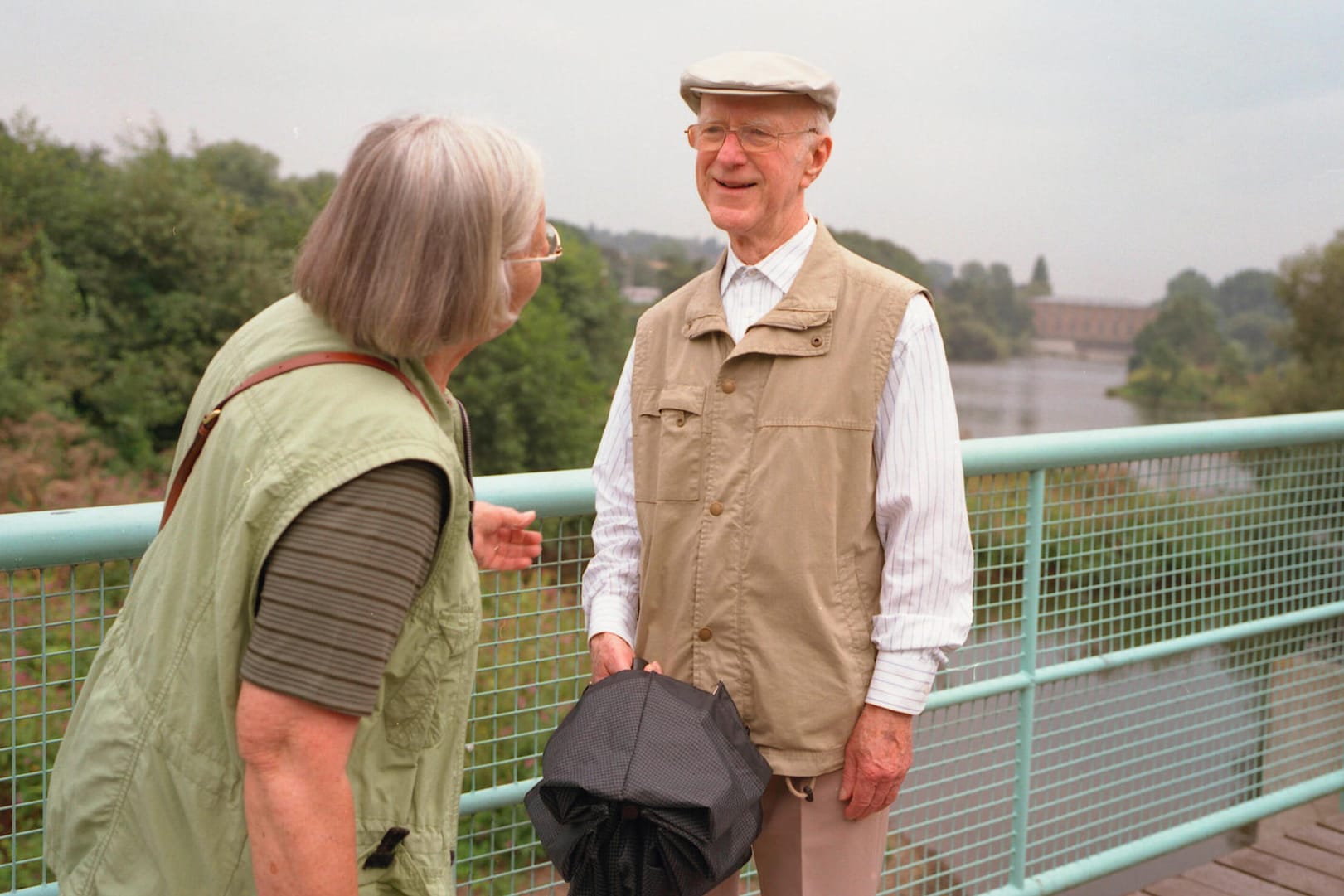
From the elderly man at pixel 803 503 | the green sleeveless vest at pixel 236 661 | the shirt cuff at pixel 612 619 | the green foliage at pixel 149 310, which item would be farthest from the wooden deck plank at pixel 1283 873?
the green foliage at pixel 149 310

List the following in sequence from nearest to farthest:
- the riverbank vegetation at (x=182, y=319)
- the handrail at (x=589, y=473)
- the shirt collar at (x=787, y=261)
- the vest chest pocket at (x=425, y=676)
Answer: the vest chest pocket at (x=425, y=676)
the handrail at (x=589, y=473)
the shirt collar at (x=787, y=261)
the riverbank vegetation at (x=182, y=319)

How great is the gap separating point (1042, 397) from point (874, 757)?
3689 centimetres

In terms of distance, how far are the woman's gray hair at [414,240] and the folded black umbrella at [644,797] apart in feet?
2.25

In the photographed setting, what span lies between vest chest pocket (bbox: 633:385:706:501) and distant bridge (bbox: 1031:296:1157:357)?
3714 cm

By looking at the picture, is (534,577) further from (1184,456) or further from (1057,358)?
(1057,358)

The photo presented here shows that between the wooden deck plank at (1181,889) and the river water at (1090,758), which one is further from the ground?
the river water at (1090,758)

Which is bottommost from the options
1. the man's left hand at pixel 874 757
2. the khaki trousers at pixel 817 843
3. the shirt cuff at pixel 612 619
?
the khaki trousers at pixel 817 843

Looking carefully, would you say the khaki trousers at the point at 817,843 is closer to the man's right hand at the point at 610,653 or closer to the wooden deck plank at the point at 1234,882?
the man's right hand at the point at 610,653

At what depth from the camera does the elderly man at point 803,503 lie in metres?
1.95

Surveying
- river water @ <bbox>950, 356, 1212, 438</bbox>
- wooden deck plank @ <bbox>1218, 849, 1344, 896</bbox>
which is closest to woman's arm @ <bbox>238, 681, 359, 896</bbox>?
wooden deck plank @ <bbox>1218, 849, 1344, 896</bbox>

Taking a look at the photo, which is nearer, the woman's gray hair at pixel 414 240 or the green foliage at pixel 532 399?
the woman's gray hair at pixel 414 240

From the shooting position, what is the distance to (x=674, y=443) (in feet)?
6.66

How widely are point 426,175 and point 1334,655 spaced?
3.60 m

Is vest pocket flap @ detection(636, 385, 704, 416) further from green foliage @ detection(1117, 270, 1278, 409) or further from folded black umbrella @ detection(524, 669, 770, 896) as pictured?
green foliage @ detection(1117, 270, 1278, 409)
